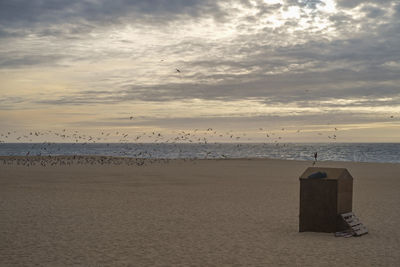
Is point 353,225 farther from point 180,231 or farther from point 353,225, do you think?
point 180,231

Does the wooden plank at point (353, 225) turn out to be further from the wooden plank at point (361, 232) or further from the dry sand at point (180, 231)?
the dry sand at point (180, 231)

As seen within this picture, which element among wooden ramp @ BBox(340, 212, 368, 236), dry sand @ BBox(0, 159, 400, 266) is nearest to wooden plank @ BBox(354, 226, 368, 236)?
wooden ramp @ BBox(340, 212, 368, 236)

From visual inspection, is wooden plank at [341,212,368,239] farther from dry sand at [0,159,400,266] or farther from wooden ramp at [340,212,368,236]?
dry sand at [0,159,400,266]

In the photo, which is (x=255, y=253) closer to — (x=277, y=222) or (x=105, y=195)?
(x=277, y=222)

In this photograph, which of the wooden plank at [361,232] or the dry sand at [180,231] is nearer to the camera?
the dry sand at [180,231]

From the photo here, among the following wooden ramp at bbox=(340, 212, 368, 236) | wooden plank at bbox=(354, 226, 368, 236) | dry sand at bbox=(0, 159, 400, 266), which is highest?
wooden ramp at bbox=(340, 212, 368, 236)

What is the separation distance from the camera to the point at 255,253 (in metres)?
10.5

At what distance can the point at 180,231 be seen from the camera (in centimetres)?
1327

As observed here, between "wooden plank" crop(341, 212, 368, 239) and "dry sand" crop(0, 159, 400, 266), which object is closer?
"dry sand" crop(0, 159, 400, 266)

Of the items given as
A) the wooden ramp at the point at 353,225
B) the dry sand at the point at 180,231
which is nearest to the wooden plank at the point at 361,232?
the wooden ramp at the point at 353,225

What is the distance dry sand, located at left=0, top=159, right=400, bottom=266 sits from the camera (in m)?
10.0

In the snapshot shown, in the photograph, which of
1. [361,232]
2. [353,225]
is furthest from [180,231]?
[361,232]

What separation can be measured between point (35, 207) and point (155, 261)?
402 inches

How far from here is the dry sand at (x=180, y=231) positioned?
10.0 m
